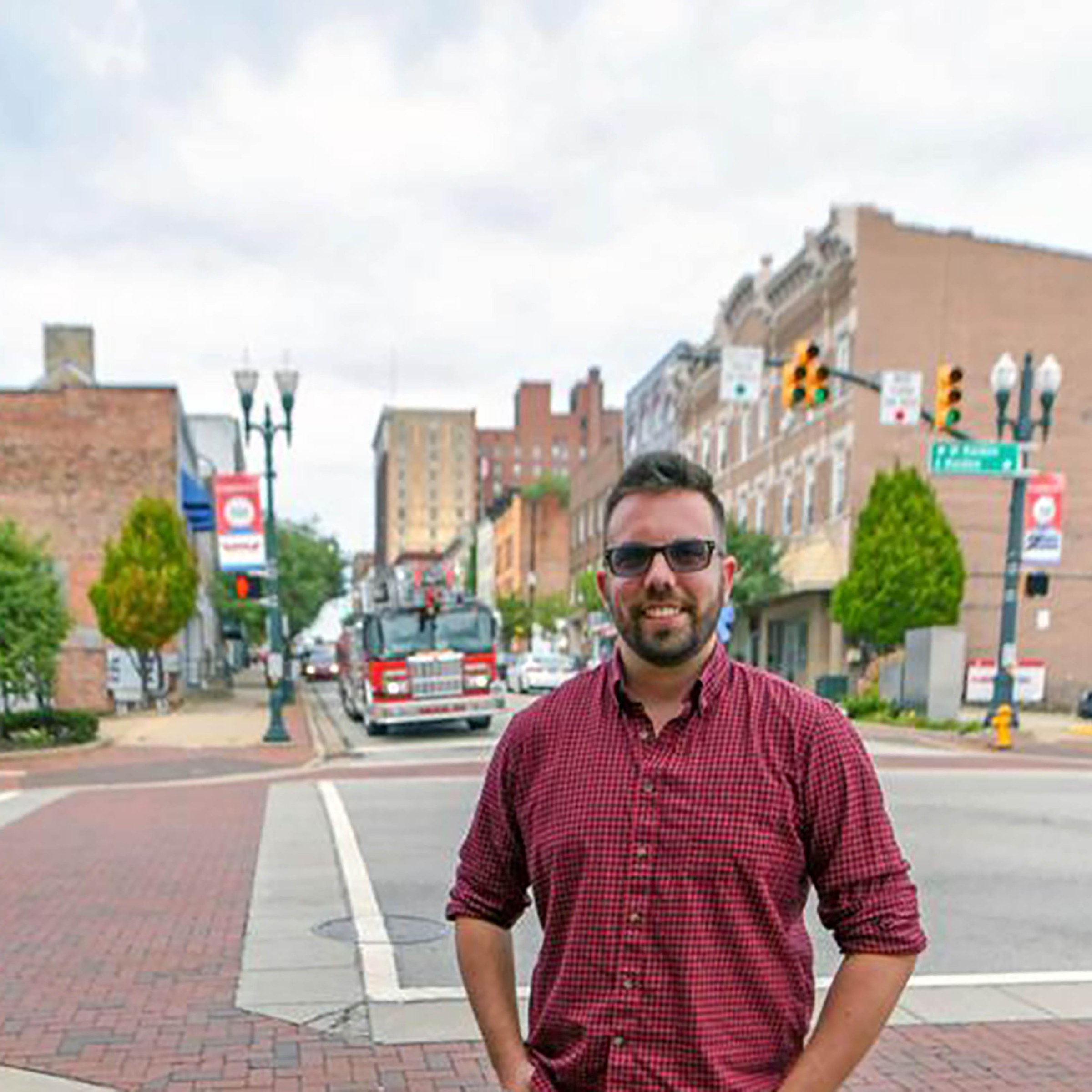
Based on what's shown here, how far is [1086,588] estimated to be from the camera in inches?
1300

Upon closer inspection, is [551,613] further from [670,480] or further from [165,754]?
[670,480]

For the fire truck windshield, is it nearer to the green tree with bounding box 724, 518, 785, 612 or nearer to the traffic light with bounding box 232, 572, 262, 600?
the traffic light with bounding box 232, 572, 262, 600

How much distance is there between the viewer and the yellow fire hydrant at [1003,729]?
65.2 ft

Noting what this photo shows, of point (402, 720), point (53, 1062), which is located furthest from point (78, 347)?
point (53, 1062)

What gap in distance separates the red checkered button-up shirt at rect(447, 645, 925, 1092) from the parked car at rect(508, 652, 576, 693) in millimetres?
34333

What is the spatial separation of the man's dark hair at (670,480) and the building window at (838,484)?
31422 mm

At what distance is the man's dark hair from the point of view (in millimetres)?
2269

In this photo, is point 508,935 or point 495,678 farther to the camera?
point 495,678

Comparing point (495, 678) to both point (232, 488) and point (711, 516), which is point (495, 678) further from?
point (711, 516)

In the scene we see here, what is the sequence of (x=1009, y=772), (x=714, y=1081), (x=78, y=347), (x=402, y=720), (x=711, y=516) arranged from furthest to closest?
1. (x=78, y=347)
2. (x=402, y=720)
3. (x=1009, y=772)
4. (x=711, y=516)
5. (x=714, y=1081)

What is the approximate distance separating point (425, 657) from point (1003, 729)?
1035 cm

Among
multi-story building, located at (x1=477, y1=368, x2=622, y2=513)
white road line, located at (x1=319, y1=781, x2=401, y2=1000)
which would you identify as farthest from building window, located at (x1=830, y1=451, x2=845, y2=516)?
multi-story building, located at (x1=477, y1=368, x2=622, y2=513)

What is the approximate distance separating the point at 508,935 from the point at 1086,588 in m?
34.2

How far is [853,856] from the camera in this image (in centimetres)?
206
